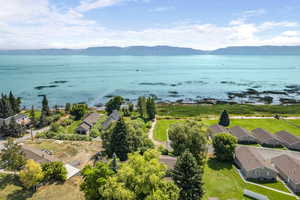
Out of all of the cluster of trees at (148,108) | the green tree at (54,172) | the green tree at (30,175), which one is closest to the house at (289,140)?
the cluster of trees at (148,108)

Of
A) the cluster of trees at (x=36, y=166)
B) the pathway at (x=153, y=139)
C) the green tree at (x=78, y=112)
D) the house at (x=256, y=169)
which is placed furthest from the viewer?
the green tree at (x=78, y=112)

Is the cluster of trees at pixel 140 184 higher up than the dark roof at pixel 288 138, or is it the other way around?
the cluster of trees at pixel 140 184

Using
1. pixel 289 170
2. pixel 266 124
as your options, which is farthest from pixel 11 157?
pixel 266 124

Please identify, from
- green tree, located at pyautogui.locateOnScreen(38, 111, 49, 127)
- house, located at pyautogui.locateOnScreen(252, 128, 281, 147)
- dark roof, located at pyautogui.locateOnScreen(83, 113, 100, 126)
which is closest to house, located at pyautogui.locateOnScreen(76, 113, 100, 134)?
dark roof, located at pyautogui.locateOnScreen(83, 113, 100, 126)

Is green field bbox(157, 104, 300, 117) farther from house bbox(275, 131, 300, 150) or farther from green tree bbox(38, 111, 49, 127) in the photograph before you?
green tree bbox(38, 111, 49, 127)

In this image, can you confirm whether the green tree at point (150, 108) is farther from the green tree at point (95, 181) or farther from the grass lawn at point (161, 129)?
the green tree at point (95, 181)

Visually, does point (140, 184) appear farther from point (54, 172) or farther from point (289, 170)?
point (289, 170)
